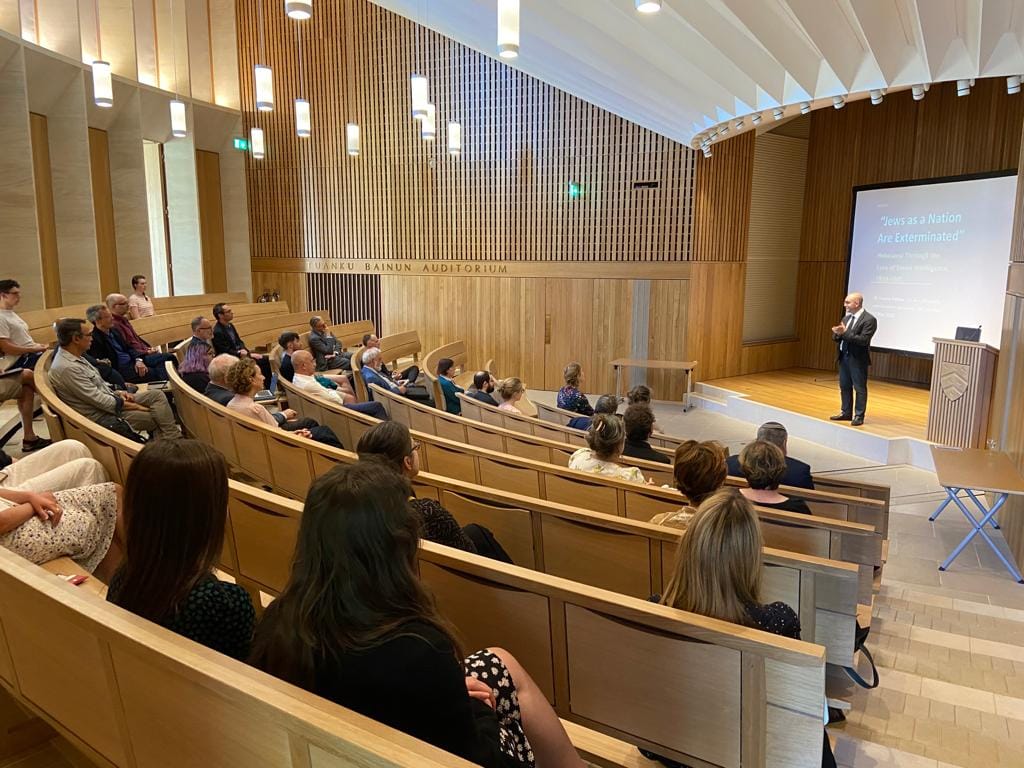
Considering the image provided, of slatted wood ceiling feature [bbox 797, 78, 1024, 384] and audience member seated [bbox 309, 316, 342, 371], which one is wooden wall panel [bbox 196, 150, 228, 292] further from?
slatted wood ceiling feature [bbox 797, 78, 1024, 384]

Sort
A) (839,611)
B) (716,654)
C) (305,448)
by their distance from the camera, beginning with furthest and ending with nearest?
(305,448) → (839,611) → (716,654)

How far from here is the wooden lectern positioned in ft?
22.4

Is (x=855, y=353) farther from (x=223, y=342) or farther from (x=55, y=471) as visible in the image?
(x=55, y=471)

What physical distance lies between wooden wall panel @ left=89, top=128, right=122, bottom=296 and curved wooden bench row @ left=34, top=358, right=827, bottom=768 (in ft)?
35.9

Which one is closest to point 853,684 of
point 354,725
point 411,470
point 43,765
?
point 411,470

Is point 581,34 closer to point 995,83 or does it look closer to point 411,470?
point 411,470

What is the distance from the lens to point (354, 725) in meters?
1.12

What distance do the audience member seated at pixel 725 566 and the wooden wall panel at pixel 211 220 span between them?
12.9 meters

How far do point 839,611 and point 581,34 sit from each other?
19.1 ft

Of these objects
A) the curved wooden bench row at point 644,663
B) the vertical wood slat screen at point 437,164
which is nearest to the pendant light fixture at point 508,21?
the curved wooden bench row at point 644,663

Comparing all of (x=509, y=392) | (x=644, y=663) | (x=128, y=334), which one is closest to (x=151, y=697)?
(x=644, y=663)

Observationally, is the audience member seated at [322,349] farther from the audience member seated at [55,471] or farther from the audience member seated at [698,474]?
the audience member seated at [698,474]

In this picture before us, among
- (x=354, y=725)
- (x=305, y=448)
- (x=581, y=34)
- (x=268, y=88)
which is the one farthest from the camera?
(x=268, y=88)

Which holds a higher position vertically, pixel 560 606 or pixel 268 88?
pixel 268 88
